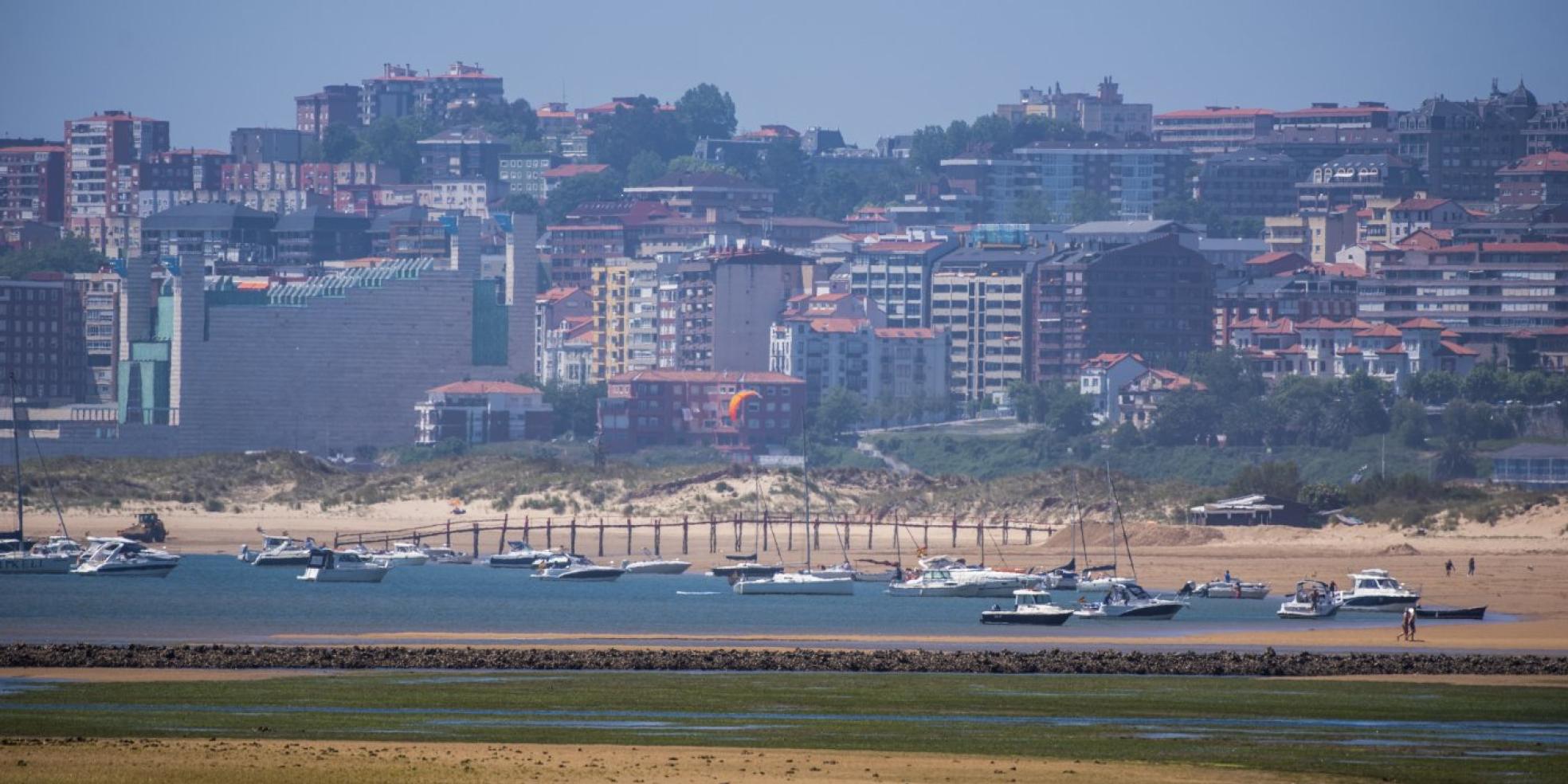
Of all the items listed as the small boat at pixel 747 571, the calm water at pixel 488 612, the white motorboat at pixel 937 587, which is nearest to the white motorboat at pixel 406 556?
the calm water at pixel 488 612

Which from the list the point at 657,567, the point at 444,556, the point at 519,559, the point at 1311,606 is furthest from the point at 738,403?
the point at 1311,606

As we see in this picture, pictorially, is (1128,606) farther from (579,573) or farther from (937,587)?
(579,573)

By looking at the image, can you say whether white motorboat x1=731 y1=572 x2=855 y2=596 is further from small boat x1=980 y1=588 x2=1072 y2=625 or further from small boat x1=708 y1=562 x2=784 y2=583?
small boat x1=980 y1=588 x2=1072 y2=625

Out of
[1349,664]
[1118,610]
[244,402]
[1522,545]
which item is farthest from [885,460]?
[1349,664]

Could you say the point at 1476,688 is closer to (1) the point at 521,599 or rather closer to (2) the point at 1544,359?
(1) the point at 521,599

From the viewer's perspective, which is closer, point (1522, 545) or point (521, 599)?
point (521, 599)
